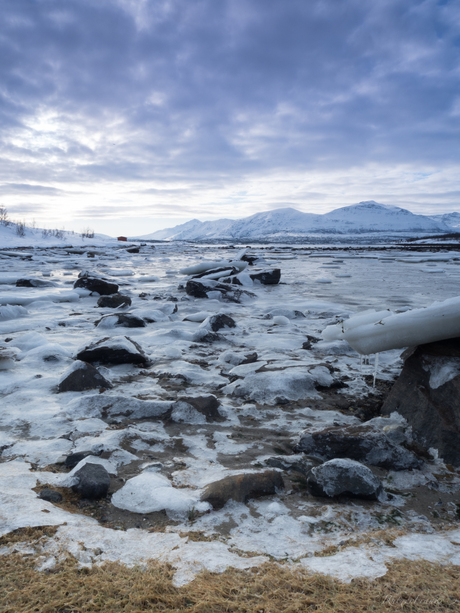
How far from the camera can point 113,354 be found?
3.09 m

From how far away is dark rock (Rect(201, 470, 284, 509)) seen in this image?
149 centimetres

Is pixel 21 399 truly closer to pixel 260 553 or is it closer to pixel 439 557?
pixel 260 553

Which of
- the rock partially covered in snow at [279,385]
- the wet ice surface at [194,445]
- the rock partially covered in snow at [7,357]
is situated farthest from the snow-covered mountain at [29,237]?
the rock partially covered in snow at [279,385]

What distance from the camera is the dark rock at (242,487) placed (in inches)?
58.7

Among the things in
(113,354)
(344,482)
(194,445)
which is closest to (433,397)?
(344,482)

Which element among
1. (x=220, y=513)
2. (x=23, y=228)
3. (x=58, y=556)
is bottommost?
(x=220, y=513)

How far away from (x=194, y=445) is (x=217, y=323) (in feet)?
7.88

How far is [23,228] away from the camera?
32.3 metres

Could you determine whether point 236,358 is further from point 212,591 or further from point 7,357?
point 212,591

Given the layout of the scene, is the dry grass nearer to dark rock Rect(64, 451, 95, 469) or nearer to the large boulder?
dark rock Rect(64, 451, 95, 469)

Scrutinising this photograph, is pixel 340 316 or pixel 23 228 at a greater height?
pixel 23 228

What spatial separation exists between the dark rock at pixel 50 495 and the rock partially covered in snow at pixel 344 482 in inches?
41.7

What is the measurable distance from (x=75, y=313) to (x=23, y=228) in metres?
32.5

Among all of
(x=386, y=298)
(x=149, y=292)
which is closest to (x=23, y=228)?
(x=149, y=292)
